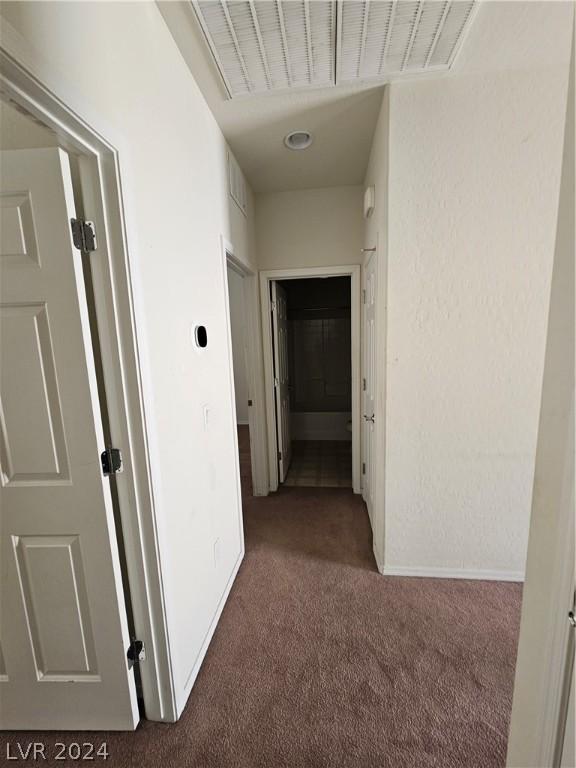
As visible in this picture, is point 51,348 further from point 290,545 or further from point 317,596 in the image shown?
point 290,545

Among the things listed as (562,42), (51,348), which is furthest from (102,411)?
(562,42)

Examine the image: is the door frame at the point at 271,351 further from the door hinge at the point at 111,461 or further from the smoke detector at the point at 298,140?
the door hinge at the point at 111,461

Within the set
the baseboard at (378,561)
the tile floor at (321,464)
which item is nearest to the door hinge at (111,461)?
the baseboard at (378,561)

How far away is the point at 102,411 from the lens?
1123 mm

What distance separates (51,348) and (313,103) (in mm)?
1837

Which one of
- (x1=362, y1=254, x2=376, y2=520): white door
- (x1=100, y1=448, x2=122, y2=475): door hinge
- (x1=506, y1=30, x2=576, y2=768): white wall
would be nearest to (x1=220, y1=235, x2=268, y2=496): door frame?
(x1=362, y1=254, x2=376, y2=520): white door

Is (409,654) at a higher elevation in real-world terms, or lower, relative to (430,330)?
lower

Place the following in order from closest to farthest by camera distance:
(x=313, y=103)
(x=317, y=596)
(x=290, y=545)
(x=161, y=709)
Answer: (x=161, y=709), (x=313, y=103), (x=317, y=596), (x=290, y=545)

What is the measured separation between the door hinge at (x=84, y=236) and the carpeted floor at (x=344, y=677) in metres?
1.79

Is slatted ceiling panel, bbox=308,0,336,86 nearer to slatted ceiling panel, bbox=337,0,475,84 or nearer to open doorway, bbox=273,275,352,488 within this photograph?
slatted ceiling panel, bbox=337,0,475,84

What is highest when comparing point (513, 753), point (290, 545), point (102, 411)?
point (102, 411)

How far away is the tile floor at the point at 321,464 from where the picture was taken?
3.45 metres

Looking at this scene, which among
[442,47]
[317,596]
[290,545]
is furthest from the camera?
[290,545]

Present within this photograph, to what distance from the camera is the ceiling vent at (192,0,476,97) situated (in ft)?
4.04
